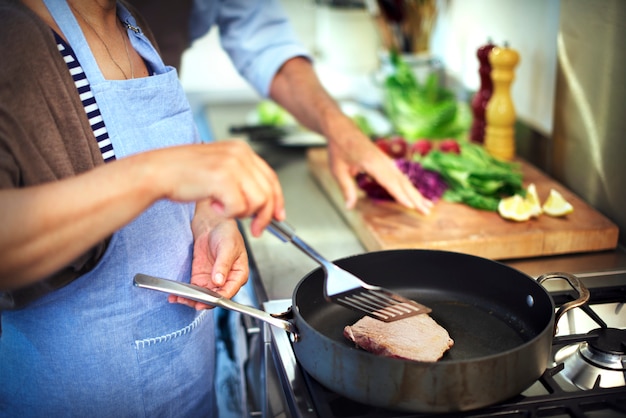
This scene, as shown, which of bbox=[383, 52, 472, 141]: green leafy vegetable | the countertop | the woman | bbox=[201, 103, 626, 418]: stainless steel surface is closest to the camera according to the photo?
the woman

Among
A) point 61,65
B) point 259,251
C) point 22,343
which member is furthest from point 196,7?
point 22,343

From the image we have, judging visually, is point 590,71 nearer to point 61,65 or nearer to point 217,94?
point 61,65

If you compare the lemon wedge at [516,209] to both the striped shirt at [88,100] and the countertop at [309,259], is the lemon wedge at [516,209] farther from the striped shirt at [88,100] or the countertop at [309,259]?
the striped shirt at [88,100]

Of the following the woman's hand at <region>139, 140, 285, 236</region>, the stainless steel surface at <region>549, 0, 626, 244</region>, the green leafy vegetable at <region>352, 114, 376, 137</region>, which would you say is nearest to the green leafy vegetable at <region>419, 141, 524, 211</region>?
the stainless steel surface at <region>549, 0, 626, 244</region>

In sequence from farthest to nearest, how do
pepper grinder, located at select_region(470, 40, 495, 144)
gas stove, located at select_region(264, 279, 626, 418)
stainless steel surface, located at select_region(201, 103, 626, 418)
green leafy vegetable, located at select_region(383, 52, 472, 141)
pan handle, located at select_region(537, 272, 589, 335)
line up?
1. green leafy vegetable, located at select_region(383, 52, 472, 141)
2. pepper grinder, located at select_region(470, 40, 495, 144)
3. stainless steel surface, located at select_region(201, 103, 626, 418)
4. pan handle, located at select_region(537, 272, 589, 335)
5. gas stove, located at select_region(264, 279, 626, 418)

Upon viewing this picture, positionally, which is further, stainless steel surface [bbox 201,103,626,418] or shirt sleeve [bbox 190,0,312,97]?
shirt sleeve [bbox 190,0,312,97]

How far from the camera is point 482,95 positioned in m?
1.85

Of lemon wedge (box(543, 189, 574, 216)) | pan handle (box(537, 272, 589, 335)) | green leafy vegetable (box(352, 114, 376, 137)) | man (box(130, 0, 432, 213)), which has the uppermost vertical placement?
man (box(130, 0, 432, 213))

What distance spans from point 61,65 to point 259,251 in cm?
67

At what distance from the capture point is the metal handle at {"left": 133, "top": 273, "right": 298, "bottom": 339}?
923 mm

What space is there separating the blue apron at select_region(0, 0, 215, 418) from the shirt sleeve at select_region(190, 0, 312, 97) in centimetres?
57

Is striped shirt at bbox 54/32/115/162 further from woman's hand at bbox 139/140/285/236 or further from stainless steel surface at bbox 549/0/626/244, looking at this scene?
stainless steel surface at bbox 549/0/626/244

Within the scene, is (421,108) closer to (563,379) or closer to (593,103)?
(593,103)

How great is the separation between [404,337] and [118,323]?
1.36ft
